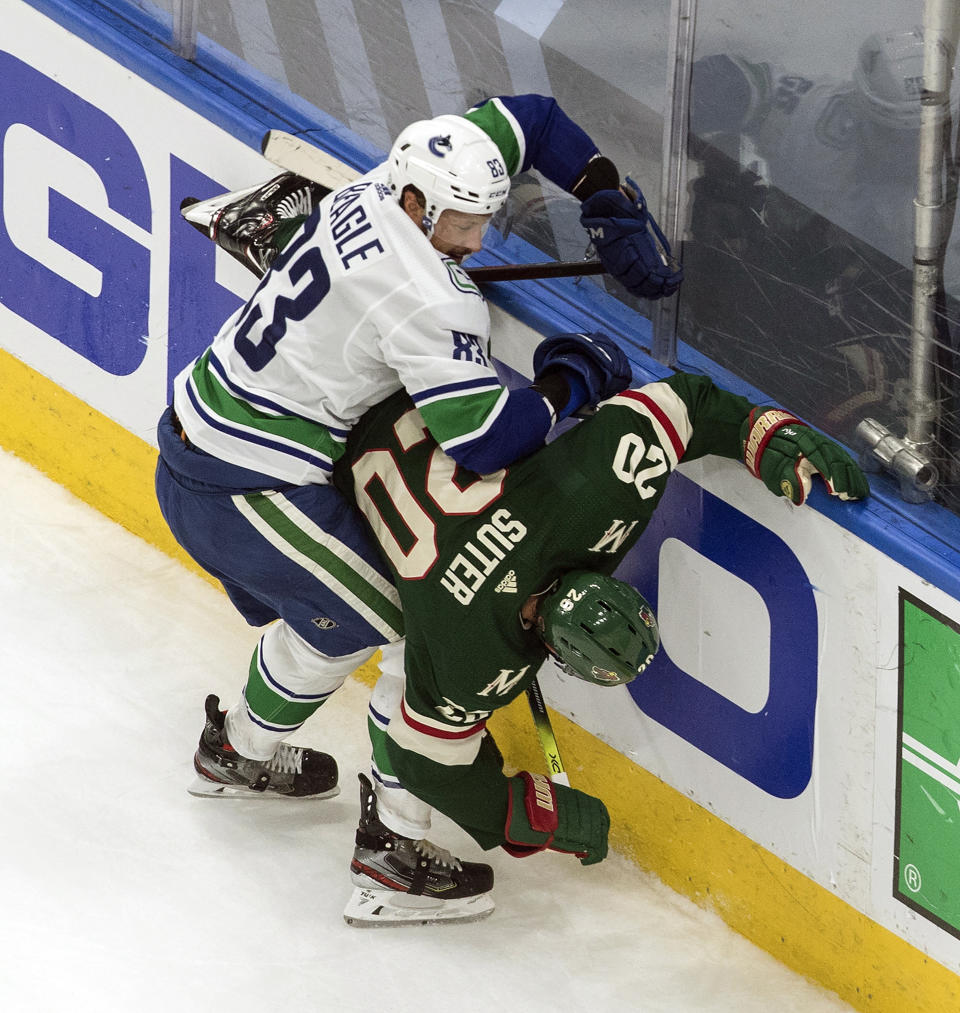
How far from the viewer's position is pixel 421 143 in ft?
8.70

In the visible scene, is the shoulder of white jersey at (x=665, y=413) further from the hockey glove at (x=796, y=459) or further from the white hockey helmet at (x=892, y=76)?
the white hockey helmet at (x=892, y=76)

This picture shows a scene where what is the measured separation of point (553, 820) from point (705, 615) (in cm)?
43

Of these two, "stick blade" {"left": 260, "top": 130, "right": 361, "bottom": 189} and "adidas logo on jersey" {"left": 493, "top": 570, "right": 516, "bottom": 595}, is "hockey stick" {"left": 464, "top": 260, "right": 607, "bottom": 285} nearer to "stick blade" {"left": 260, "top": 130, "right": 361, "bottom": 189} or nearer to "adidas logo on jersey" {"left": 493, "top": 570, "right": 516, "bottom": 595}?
"stick blade" {"left": 260, "top": 130, "right": 361, "bottom": 189}

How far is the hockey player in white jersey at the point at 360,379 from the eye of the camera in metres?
2.67

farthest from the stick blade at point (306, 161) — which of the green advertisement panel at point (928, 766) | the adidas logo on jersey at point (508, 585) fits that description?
the green advertisement panel at point (928, 766)

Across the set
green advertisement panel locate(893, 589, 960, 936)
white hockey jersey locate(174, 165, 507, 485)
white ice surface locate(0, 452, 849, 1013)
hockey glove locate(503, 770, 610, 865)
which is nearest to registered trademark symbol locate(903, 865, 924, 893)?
green advertisement panel locate(893, 589, 960, 936)

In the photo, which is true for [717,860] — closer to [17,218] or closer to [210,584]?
[210,584]

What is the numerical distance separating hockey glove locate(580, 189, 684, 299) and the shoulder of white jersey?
0.55ft

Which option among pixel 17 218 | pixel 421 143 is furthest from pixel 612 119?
pixel 17 218

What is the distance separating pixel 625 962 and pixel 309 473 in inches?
40.6

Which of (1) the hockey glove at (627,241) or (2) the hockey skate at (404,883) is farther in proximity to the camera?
(2) the hockey skate at (404,883)

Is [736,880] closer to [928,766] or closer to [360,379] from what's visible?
[928,766]

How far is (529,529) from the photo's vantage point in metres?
2.77

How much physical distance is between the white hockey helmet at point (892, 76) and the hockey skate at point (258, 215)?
1021mm
